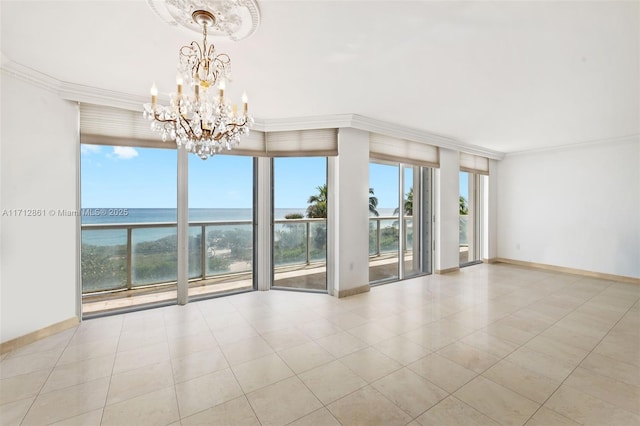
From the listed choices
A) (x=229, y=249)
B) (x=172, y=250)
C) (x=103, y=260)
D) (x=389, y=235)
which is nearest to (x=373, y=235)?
(x=389, y=235)

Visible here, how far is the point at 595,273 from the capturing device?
17.2ft

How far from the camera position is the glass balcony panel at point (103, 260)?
3.38 meters

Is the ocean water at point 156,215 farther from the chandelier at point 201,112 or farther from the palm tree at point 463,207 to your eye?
the palm tree at point 463,207

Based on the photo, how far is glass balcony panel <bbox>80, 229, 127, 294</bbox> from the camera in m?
3.38

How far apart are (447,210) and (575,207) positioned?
8.29ft

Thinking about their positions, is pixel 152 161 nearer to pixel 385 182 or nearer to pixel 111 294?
pixel 111 294

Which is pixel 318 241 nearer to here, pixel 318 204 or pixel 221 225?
pixel 318 204

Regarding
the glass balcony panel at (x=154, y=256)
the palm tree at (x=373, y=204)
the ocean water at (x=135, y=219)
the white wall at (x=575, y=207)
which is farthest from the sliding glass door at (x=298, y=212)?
the white wall at (x=575, y=207)

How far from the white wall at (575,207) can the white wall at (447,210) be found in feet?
5.95

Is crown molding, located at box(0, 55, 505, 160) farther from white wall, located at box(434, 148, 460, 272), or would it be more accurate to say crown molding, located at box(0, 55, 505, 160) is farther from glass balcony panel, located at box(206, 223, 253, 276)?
glass balcony panel, located at box(206, 223, 253, 276)

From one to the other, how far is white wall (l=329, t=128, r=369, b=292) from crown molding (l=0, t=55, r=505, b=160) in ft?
0.72

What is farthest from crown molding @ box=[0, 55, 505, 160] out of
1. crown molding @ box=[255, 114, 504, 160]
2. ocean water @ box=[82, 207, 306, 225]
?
ocean water @ box=[82, 207, 306, 225]

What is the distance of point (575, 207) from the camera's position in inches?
214

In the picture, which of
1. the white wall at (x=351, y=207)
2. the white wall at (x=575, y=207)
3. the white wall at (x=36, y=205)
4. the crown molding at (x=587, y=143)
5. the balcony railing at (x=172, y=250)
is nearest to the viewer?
the white wall at (x=36, y=205)
